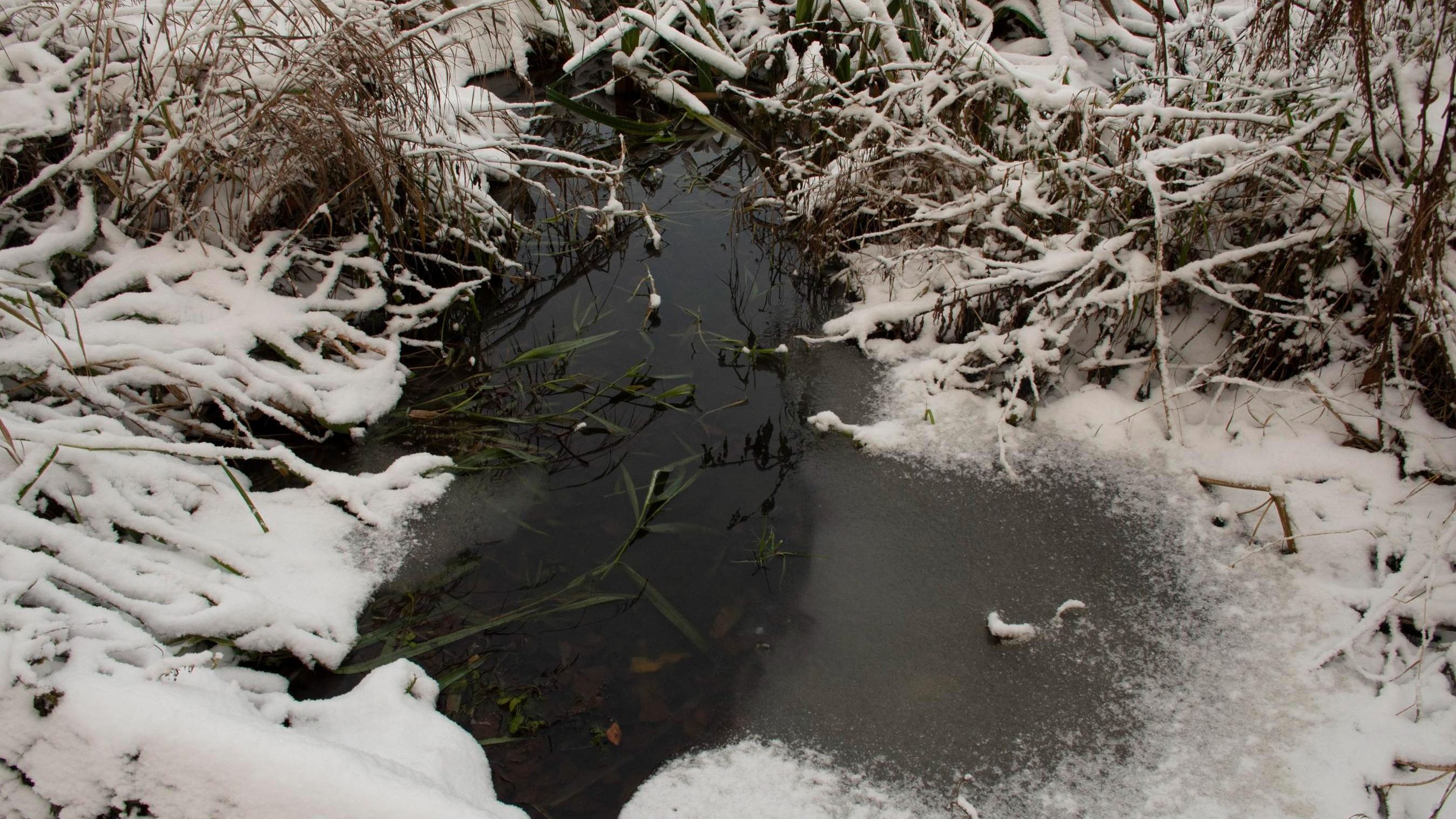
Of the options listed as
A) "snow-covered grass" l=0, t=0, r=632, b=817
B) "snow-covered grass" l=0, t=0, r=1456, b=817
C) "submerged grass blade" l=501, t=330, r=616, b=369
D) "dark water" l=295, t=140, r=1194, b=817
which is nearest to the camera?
"snow-covered grass" l=0, t=0, r=632, b=817

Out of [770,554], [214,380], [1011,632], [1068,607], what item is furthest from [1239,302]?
[214,380]

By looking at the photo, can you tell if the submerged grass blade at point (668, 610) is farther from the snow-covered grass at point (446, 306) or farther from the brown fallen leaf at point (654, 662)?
the snow-covered grass at point (446, 306)

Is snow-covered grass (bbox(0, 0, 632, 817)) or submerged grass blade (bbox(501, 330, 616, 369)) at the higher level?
snow-covered grass (bbox(0, 0, 632, 817))

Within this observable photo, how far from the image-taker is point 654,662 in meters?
2.04

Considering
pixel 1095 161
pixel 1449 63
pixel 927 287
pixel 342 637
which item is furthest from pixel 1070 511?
pixel 342 637

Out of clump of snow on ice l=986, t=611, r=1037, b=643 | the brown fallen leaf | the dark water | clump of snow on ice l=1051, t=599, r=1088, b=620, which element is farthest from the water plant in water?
clump of snow on ice l=1051, t=599, r=1088, b=620

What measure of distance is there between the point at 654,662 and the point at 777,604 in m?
0.35

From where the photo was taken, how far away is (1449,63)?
2.19m

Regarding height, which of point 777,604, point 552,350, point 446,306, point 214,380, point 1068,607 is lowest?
point 1068,607

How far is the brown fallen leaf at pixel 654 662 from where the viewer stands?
6.64 ft

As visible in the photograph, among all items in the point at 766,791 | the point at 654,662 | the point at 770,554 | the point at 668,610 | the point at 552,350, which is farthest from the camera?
the point at 552,350

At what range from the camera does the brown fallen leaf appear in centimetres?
202

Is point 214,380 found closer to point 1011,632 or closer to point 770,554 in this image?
point 770,554

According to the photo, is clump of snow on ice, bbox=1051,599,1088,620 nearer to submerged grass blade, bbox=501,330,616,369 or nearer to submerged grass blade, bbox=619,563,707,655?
submerged grass blade, bbox=619,563,707,655
